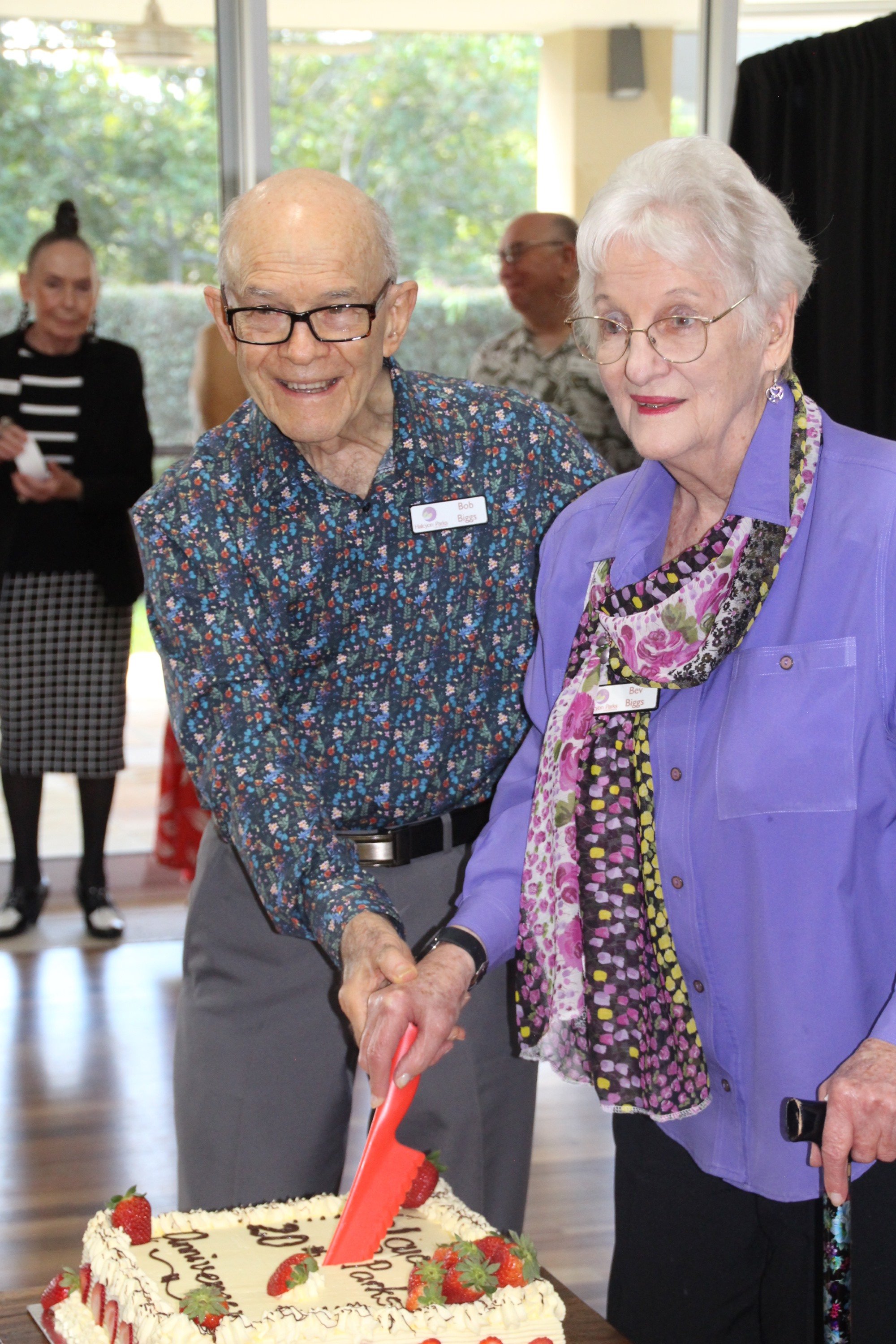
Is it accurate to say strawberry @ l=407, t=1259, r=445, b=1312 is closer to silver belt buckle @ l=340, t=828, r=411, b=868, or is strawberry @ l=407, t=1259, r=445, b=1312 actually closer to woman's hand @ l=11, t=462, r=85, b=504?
silver belt buckle @ l=340, t=828, r=411, b=868

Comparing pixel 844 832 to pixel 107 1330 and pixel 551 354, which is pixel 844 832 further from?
pixel 551 354

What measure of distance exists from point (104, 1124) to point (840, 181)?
9.49 feet

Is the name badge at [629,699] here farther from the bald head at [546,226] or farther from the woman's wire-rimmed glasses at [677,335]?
the bald head at [546,226]

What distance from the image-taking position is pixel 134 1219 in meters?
1.75

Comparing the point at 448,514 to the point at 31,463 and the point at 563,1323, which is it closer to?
the point at 563,1323

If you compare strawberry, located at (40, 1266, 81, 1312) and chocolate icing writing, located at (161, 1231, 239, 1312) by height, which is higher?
chocolate icing writing, located at (161, 1231, 239, 1312)

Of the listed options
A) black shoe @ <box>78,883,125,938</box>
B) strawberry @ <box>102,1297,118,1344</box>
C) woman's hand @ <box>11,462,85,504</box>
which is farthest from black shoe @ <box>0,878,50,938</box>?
strawberry @ <box>102,1297,118,1344</box>

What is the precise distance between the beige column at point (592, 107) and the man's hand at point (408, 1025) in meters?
4.17

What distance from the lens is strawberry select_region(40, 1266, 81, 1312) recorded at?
5.67ft

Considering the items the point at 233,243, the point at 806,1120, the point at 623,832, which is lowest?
the point at 806,1120

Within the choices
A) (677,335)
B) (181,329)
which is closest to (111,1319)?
(677,335)

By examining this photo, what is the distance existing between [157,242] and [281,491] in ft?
13.5

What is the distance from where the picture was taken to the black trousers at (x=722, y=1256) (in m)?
1.59

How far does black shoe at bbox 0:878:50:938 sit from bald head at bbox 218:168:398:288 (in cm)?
382
